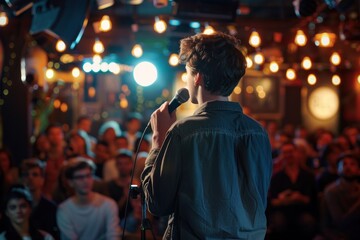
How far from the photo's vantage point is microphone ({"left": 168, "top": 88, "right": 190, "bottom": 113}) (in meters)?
2.71

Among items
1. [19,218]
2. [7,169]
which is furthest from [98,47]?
[19,218]

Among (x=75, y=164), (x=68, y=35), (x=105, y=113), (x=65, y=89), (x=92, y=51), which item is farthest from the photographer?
(x=105, y=113)

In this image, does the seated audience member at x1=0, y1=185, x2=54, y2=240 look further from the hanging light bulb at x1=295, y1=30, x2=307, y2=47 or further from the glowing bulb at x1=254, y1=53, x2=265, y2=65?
the glowing bulb at x1=254, y1=53, x2=265, y2=65

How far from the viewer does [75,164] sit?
5535mm

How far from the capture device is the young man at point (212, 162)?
2.54m

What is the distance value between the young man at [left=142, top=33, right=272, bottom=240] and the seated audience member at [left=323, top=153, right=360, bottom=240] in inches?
178

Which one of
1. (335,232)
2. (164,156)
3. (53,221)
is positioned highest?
(164,156)

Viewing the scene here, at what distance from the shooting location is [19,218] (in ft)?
16.1

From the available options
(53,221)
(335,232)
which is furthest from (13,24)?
(335,232)

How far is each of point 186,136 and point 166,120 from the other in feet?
0.68

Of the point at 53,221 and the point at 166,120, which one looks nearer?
the point at 166,120

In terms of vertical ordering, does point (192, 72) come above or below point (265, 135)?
above

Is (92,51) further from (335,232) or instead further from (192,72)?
(192,72)

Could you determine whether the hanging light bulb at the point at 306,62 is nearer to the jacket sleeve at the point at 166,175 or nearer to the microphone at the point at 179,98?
the microphone at the point at 179,98
